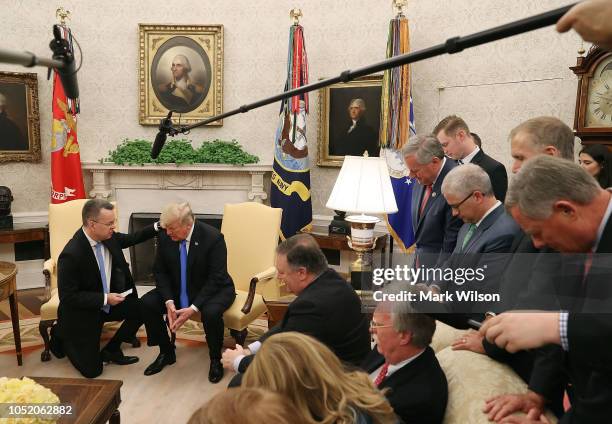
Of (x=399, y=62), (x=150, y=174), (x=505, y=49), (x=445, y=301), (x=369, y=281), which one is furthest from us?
(x=150, y=174)

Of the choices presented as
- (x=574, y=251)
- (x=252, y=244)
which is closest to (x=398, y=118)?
(x=252, y=244)

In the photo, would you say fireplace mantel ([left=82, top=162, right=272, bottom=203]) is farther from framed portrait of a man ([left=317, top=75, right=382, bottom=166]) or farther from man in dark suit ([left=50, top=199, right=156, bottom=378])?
man in dark suit ([left=50, top=199, right=156, bottom=378])

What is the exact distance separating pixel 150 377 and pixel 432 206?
2522mm

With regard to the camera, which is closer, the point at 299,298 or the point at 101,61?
the point at 299,298

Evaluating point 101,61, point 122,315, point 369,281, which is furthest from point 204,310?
point 101,61

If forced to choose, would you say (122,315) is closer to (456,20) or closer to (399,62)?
(399,62)

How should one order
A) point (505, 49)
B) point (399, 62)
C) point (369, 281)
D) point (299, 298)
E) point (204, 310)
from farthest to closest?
point (505, 49), point (204, 310), point (369, 281), point (299, 298), point (399, 62)

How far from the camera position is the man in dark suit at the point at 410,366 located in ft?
5.56

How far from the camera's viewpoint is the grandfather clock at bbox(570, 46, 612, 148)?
4266 millimetres

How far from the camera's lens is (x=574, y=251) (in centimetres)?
128

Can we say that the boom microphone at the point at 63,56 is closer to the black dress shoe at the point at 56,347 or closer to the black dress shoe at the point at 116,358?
the black dress shoe at the point at 116,358

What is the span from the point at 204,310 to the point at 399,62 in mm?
3287

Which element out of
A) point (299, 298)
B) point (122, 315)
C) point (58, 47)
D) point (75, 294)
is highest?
point (58, 47)

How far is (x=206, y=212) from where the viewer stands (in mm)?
6340
